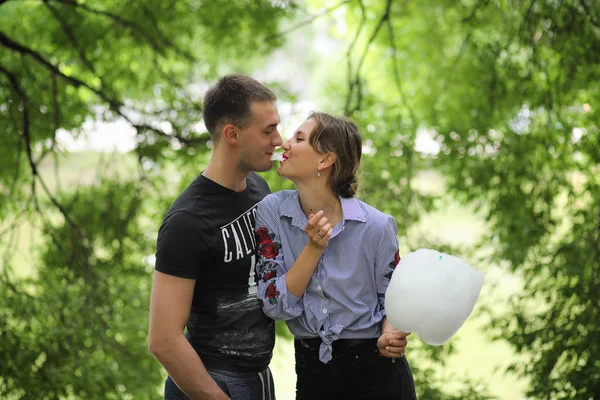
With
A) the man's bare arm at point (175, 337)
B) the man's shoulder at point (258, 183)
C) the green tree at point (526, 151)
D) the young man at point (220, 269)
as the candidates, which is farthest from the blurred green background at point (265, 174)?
the man's bare arm at point (175, 337)

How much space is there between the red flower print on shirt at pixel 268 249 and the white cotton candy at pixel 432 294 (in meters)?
0.39

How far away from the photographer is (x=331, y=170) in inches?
85.5

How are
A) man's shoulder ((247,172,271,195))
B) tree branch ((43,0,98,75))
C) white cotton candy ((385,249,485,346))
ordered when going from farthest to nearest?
tree branch ((43,0,98,75)) < man's shoulder ((247,172,271,195)) < white cotton candy ((385,249,485,346))

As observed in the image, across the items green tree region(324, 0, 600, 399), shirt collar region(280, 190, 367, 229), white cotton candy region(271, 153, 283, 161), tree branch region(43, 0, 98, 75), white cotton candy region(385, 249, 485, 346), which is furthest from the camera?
tree branch region(43, 0, 98, 75)

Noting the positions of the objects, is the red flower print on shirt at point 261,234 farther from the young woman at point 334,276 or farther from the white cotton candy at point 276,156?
the white cotton candy at point 276,156

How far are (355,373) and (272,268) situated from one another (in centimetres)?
39

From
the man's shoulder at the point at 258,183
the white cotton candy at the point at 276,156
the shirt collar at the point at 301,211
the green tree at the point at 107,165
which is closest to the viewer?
the shirt collar at the point at 301,211

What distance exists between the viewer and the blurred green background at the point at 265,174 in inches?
176

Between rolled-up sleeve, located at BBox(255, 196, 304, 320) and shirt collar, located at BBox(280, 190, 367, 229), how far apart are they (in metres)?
0.04

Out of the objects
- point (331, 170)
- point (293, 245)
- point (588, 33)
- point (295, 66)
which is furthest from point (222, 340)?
point (295, 66)

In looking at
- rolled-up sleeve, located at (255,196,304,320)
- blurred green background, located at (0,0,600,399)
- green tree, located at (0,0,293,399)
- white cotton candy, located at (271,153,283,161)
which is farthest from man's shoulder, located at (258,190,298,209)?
green tree, located at (0,0,293,399)

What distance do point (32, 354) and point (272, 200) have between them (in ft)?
9.70

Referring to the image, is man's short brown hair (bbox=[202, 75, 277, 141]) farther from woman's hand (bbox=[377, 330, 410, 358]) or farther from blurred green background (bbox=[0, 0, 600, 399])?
blurred green background (bbox=[0, 0, 600, 399])

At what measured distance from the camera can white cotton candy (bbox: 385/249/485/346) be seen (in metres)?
1.90
